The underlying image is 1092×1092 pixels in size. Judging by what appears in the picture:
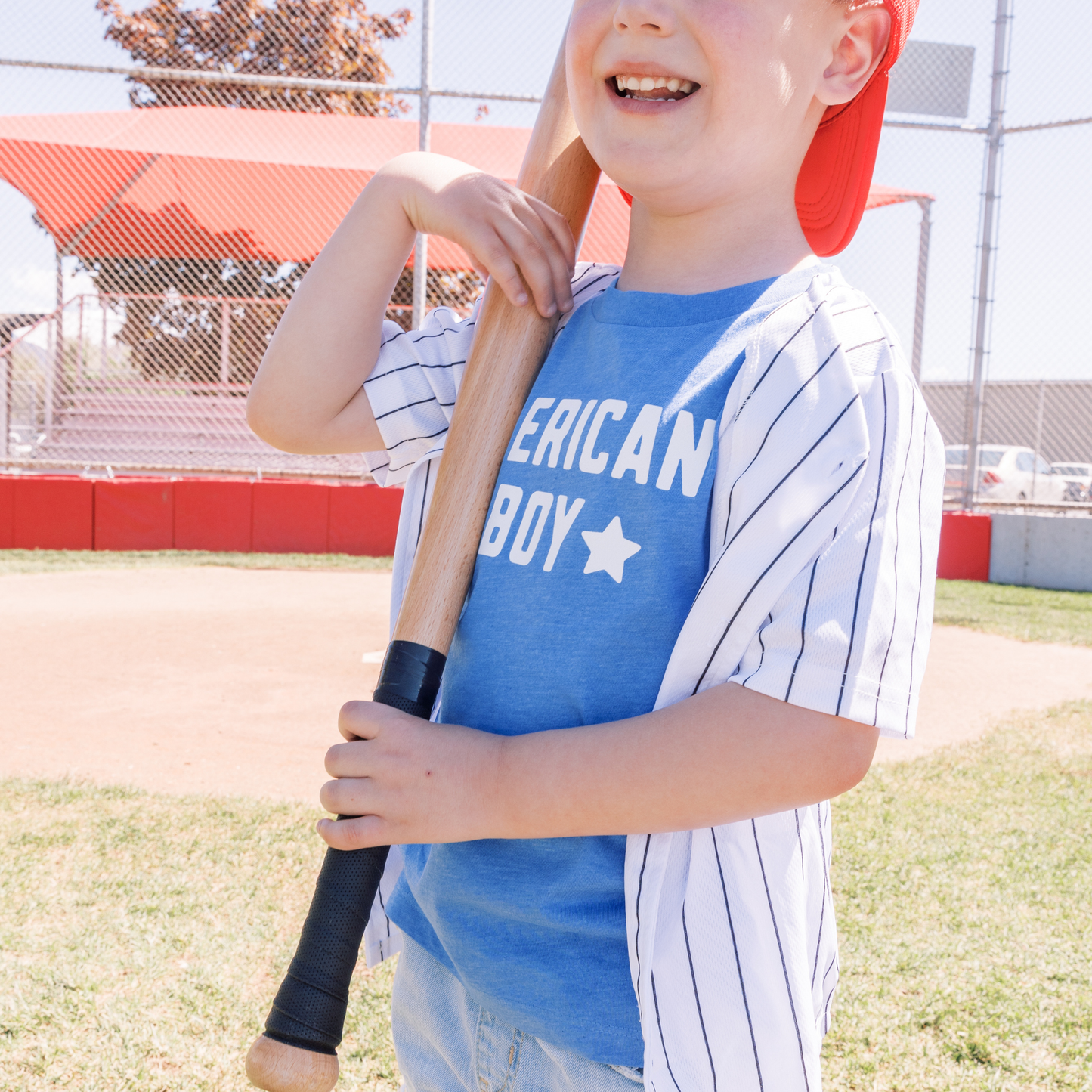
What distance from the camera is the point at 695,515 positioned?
2.62 feet

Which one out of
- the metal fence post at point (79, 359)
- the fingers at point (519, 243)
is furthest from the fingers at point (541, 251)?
the metal fence post at point (79, 359)

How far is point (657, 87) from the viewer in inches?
33.4

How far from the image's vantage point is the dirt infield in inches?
124

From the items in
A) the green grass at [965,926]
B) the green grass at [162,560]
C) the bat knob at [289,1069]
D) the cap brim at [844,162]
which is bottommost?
the green grass at [965,926]

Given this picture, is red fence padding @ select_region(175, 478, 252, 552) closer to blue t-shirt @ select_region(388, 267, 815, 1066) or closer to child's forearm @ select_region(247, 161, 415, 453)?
child's forearm @ select_region(247, 161, 415, 453)

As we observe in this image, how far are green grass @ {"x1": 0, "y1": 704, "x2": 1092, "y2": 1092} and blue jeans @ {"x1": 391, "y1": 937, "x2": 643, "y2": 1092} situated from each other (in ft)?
2.58

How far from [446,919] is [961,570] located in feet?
26.6

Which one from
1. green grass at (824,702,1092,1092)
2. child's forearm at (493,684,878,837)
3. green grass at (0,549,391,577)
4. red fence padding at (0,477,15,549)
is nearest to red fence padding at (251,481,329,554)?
green grass at (0,549,391,577)

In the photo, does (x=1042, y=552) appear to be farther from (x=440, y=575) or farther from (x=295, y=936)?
(x=440, y=575)

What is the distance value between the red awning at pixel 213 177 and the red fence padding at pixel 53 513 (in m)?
4.68

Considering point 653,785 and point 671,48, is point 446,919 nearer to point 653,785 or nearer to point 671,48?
point 653,785

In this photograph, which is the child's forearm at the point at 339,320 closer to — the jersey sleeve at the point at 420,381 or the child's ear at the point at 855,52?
the jersey sleeve at the point at 420,381

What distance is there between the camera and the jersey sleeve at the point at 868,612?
2.29ft

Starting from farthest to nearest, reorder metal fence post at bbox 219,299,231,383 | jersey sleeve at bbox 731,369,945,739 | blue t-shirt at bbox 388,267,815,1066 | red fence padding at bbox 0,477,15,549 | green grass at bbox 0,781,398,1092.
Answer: metal fence post at bbox 219,299,231,383, red fence padding at bbox 0,477,15,549, green grass at bbox 0,781,398,1092, blue t-shirt at bbox 388,267,815,1066, jersey sleeve at bbox 731,369,945,739
